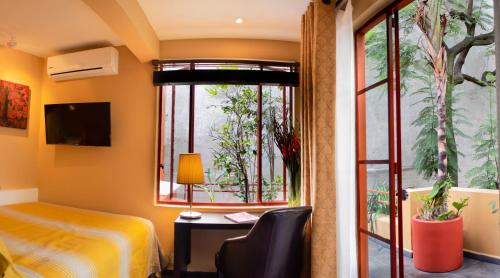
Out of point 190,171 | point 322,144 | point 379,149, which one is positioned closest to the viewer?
point 379,149

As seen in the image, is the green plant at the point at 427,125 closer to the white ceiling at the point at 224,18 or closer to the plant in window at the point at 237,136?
the white ceiling at the point at 224,18

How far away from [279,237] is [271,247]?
85 millimetres

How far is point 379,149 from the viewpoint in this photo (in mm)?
1848

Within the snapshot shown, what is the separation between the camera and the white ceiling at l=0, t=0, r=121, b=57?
91.1 inches

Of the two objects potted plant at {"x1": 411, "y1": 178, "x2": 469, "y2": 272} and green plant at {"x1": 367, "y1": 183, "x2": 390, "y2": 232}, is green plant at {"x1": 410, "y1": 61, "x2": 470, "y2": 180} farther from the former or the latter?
green plant at {"x1": 367, "y1": 183, "x2": 390, "y2": 232}

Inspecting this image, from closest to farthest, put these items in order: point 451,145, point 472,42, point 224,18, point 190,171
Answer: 1. point 190,171
2. point 224,18
3. point 472,42
4. point 451,145

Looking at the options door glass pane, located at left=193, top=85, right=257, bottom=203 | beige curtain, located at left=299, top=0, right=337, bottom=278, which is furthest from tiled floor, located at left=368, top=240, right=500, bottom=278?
door glass pane, located at left=193, top=85, right=257, bottom=203

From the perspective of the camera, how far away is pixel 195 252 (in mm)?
2793

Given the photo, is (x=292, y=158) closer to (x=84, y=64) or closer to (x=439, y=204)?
(x=439, y=204)

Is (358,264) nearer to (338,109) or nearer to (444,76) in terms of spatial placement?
(338,109)

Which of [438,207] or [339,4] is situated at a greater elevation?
[339,4]

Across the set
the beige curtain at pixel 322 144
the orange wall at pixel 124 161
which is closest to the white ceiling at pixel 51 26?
the orange wall at pixel 124 161

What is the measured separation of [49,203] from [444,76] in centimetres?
480

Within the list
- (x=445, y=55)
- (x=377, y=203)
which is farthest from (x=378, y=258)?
(x=445, y=55)
